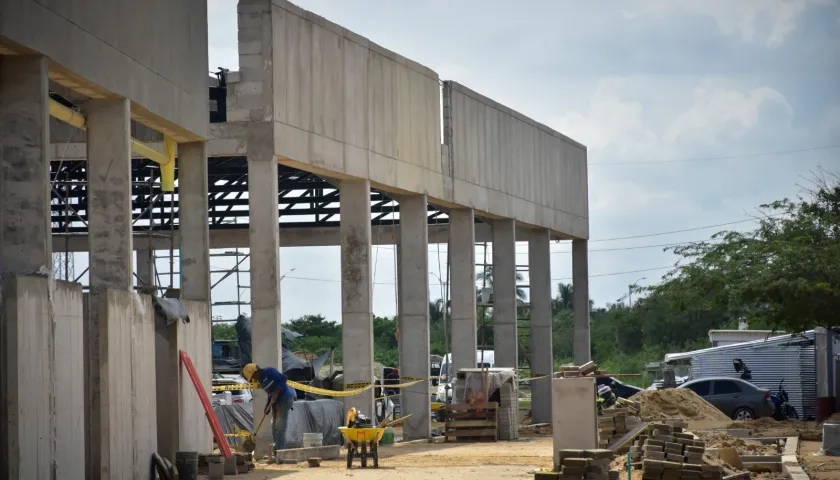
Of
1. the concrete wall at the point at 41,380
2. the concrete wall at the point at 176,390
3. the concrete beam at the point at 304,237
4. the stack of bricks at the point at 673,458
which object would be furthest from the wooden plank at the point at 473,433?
the concrete wall at the point at 41,380

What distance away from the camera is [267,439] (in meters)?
27.9

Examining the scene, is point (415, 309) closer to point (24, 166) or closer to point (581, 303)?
point (581, 303)

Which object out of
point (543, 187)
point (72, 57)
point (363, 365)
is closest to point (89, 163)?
point (72, 57)

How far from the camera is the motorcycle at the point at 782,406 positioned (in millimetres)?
45906

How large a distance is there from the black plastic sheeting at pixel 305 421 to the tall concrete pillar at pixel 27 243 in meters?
12.4

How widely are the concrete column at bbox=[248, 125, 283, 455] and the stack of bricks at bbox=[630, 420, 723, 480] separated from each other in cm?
834

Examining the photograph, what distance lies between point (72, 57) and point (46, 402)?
4.32 metres

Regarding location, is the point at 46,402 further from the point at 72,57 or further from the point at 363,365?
the point at 363,365

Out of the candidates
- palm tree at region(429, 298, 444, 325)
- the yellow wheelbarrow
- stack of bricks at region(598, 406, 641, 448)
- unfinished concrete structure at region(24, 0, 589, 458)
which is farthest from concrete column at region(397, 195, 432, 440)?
palm tree at region(429, 298, 444, 325)

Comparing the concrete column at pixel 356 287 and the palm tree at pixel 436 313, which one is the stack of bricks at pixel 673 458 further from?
the palm tree at pixel 436 313

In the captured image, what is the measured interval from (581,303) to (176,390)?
31492mm

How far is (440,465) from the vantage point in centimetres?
2508

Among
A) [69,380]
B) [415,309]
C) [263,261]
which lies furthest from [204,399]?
[415,309]

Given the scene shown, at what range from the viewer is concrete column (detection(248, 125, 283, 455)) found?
28.5 m
